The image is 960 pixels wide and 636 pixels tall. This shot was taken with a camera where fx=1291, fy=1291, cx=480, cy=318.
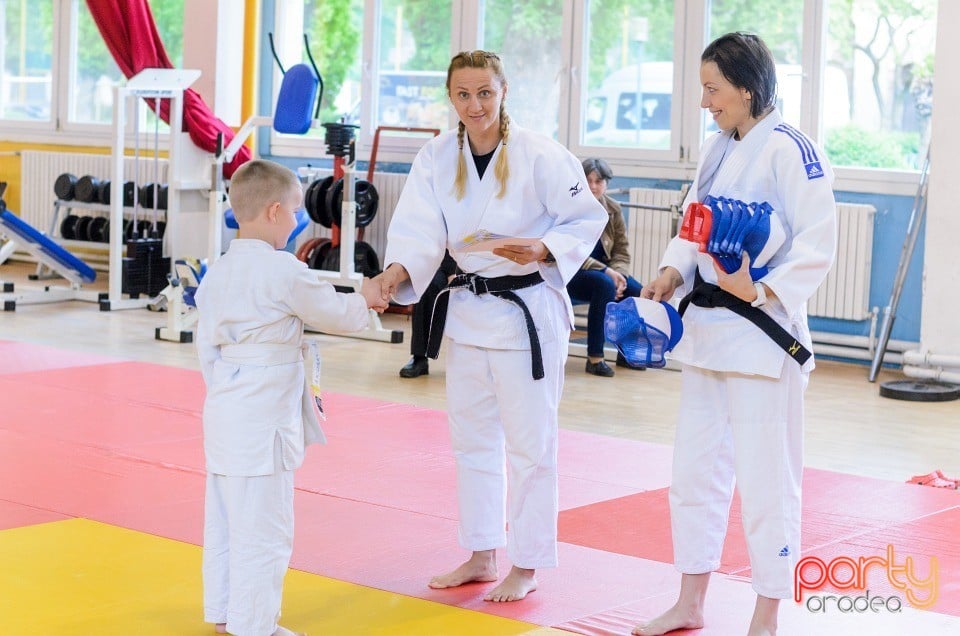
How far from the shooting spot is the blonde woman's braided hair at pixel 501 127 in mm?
3039

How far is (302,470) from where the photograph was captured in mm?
4289

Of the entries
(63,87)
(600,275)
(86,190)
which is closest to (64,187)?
(86,190)

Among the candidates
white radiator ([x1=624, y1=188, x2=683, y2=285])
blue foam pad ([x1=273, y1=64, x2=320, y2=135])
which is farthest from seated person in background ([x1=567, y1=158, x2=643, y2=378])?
blue foam pad ([x1=273, y1=64, x2=320, y2=135])

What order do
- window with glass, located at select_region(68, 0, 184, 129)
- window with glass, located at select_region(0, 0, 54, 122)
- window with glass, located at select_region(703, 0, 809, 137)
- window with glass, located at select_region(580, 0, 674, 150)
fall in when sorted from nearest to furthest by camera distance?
window with glass, located at select_region(703, 0, 809, 137)
window with glass, located at select_region(580, 0, 674, 150)
window with glass, located at select_region(68, 0, 184, 129)
window with glass, located at select_region(0, 0, 54, 122)

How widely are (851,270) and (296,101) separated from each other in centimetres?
316

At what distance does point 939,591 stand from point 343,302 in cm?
162

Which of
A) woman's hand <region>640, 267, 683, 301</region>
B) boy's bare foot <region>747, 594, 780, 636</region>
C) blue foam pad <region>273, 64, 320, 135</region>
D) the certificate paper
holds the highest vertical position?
blue foam pad <region>273, 64, 320, 135</region>

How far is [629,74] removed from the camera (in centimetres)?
779

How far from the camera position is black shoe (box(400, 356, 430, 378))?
621cm

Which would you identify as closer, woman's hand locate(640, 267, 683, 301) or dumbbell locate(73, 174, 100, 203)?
woman's hand locate(640, 267, 683, 301)

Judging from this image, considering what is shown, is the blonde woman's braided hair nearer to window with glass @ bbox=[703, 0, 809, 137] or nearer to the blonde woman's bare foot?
the blonde woman's bare foot

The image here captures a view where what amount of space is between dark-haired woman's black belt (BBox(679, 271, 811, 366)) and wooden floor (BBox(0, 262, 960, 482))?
2.03 metres

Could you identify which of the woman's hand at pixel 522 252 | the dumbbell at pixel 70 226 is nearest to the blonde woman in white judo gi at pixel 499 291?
the woman's hand at pixel 522 252

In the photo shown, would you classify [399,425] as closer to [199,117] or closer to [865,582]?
[865,582]
